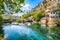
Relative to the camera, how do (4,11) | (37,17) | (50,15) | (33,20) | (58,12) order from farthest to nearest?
(33,20) < (37,17) < (50,15) < (58,12) < (4,11)

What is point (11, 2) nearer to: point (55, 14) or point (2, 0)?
point (2, 0)

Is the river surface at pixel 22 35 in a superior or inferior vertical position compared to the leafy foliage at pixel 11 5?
inferior

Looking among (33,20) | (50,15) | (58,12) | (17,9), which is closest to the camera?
(17,9)

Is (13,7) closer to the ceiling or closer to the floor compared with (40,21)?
closer to the ceiling

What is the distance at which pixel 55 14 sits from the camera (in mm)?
55031

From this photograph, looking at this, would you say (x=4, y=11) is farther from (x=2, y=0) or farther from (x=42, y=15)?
(x=42, y=15)

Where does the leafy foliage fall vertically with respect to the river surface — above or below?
above

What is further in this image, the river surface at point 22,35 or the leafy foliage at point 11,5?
the river surface at point 22,35

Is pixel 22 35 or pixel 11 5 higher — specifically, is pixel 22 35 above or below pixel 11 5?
below

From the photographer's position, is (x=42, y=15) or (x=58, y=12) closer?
(x=58, y=12)

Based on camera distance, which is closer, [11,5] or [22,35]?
[11,5]

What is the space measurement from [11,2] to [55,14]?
Answer: 50.8 meters

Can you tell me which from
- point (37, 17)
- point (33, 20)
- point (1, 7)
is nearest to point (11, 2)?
point (1, 7)

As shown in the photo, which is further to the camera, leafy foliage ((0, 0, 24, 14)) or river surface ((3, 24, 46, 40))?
river surface ((3, 24, 46, 40))
